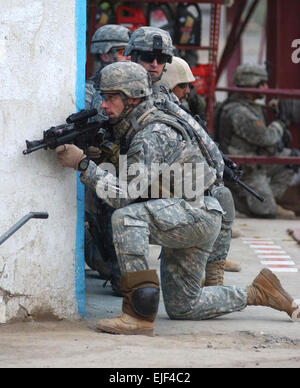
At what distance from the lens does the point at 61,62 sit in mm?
4879

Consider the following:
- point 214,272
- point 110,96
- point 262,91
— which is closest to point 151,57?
point 110,96

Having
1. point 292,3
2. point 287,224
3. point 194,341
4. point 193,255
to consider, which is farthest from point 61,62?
point 292,3

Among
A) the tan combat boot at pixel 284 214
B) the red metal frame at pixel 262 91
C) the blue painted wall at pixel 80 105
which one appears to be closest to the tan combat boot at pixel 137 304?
the blue painted wall at pixel 80 105

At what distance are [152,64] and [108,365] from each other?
224 centimetres

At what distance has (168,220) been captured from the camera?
4.84 m

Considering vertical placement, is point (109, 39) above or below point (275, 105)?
above

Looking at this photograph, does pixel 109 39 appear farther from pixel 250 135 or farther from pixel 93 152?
pixel 250 135

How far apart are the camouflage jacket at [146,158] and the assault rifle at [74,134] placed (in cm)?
14

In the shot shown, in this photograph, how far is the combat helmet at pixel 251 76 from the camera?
10.5 meters

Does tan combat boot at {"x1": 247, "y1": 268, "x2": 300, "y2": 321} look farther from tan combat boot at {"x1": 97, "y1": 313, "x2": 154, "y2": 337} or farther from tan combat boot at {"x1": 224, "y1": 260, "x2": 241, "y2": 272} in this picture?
tan combat boot at {"x1": 224, "y1": 260, "x2": 241, "y2": 272}

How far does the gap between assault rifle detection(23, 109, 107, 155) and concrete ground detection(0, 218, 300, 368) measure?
0.92 meters

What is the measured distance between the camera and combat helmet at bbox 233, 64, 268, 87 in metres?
10.5

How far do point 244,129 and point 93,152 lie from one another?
5363 millimetres

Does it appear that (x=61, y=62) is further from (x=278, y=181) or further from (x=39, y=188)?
(x=278, y=181)
